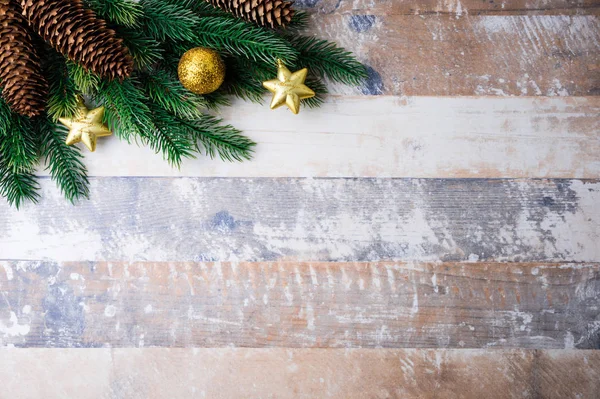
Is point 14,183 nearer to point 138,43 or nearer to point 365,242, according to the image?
point 138,43

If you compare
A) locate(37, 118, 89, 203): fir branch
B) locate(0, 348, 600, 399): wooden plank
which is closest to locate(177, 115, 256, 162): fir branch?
locate(37, 118, 89, 203): fir branch

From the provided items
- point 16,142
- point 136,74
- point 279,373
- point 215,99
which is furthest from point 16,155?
point 279,373

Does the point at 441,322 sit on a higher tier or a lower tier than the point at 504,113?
lower

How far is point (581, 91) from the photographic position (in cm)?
84

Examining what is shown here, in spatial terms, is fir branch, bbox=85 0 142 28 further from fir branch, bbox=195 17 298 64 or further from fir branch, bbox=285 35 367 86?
fir branch, bbox=285 35 367 86

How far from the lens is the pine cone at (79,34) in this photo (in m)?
0.69

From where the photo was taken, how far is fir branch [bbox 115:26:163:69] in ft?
2.50

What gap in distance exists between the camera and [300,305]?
88cm

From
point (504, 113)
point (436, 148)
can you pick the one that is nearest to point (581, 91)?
point (504, 113)

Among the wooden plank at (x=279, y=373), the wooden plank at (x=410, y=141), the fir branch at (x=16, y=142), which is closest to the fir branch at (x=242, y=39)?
the wooden plank at (x=410, y=141)

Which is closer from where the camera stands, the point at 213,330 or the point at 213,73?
the point at 213,73

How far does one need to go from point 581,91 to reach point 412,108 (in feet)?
0.97

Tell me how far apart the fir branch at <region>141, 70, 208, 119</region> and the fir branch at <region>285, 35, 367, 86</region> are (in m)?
0.18

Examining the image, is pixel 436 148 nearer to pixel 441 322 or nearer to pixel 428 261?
pixel 428 261
